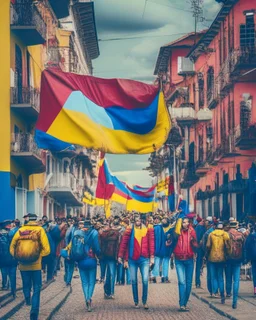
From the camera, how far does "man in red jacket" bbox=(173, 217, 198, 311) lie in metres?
18.3

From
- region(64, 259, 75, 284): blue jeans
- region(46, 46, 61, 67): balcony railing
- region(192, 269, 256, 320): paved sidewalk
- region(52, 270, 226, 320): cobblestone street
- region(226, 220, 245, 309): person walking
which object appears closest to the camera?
region(192, 269, 256, 320): paved sidewalk

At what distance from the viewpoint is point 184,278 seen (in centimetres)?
1831

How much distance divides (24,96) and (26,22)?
9.87ft

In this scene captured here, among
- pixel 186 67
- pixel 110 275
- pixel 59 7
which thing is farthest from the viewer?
pixel 186 67

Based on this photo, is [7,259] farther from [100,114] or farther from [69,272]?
[100,114]

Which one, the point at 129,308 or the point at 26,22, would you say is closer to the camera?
the point at 129,308

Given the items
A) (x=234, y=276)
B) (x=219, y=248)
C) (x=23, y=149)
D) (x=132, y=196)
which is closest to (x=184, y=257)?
(x=234, y=276)

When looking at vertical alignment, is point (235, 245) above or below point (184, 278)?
above

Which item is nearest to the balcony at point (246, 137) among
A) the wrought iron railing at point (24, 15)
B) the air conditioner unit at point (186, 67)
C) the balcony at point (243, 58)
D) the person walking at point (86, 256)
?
the balcony at point (243, 58)

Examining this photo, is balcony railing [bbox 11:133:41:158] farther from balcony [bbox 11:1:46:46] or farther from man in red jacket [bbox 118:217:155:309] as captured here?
man in red jacket [bbox 118:217:155:309]

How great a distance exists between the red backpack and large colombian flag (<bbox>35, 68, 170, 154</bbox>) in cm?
320

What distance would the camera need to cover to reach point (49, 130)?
1661 centimetres

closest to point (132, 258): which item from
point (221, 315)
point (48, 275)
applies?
point (221, 315)

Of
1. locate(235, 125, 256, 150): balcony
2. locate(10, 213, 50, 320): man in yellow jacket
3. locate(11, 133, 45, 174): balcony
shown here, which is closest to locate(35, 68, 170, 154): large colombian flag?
locate(10, 213, 50, 320): man in yellow jacket
